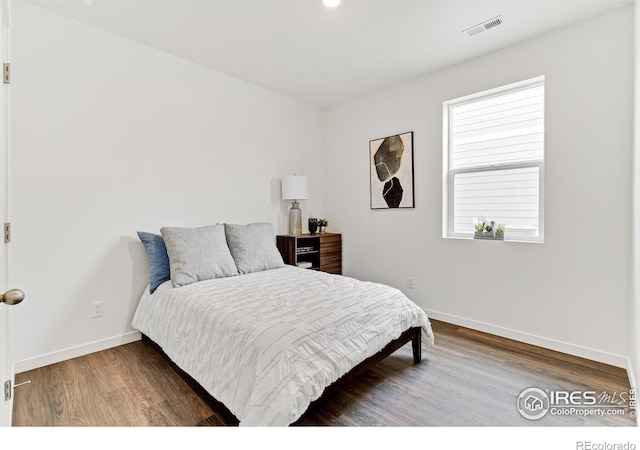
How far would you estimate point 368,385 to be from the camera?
78.5 inches

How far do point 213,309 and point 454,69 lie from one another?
3.07 meters

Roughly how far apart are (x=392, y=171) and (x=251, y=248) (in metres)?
1.82

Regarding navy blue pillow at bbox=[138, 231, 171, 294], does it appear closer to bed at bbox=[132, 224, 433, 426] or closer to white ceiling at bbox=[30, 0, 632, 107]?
bed at bbox=[132, 224, 433, 426]

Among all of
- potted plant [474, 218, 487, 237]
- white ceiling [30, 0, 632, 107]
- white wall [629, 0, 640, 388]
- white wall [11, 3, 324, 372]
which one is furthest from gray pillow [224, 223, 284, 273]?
white wall [629, 0, 640, 388]

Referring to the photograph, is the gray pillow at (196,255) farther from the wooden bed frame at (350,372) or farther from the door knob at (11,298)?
the door knob at (11,298)

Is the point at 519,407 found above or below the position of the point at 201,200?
below

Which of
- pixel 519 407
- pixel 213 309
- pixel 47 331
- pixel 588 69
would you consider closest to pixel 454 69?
pixel 588 69

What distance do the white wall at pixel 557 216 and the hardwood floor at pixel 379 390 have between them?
1.08 ft

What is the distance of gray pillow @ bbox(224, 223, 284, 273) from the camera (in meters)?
2.90

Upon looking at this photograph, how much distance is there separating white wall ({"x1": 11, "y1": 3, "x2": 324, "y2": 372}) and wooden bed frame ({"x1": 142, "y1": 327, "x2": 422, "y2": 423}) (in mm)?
731

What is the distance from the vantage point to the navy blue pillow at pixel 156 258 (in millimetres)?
2531

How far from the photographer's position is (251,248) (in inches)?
117

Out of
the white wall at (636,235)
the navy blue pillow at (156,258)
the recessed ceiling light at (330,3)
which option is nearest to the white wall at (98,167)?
the navy blue pillow at (156,258)
